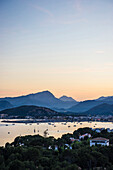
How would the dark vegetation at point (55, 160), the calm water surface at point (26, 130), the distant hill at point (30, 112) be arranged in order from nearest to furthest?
1. the dark vegetation at point (55, 160)
2. the calm water surface at point (26, 130)
3. the distant hill at point (30, 112)

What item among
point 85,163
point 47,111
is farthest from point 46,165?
point 47,111

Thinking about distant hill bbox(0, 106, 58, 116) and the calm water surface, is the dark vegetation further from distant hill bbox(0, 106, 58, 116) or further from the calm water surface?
distant hill bbox(0, 106, 58, 116)

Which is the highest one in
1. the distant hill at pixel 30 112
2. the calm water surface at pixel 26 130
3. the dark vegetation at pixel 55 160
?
the distant hill at pixel 30 112

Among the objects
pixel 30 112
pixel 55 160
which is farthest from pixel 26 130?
pixel 30 112

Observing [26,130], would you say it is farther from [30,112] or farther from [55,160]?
[30,112]

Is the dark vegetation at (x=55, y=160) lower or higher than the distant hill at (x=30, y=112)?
lower

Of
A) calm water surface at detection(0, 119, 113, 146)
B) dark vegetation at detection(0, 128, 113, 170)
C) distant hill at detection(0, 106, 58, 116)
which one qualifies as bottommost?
dark vegetation at detection(0, 128, 113, 170)

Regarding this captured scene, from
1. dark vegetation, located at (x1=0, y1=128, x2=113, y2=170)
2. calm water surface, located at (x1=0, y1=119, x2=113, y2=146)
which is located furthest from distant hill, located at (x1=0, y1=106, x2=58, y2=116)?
dark vegetation, located at (x1=0, y1=128, x2=113, y2=170)

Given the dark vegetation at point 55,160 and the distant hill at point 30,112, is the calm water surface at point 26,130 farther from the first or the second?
the distant hill at point 30,112

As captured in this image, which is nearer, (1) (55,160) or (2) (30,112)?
(1) (55,160)


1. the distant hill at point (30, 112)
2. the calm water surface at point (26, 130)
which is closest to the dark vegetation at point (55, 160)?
the calm water surface at point (26, 130)

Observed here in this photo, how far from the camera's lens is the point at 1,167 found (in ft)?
33.2

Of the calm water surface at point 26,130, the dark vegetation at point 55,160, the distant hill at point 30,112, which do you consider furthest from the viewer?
the distant hill at point 30,112

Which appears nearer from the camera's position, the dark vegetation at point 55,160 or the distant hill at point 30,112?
the dark vegetation at point 55,160
